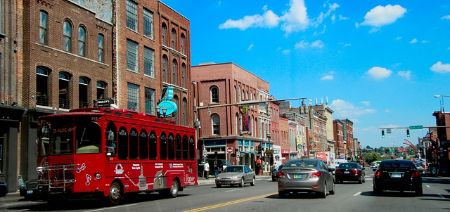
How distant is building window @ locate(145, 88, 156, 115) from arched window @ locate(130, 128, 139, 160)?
24.1m

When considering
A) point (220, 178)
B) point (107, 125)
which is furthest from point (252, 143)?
point (107, 125)

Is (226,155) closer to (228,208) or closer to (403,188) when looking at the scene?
(403,188)

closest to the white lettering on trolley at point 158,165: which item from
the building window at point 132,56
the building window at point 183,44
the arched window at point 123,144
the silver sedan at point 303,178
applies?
the arched window at point 123,144

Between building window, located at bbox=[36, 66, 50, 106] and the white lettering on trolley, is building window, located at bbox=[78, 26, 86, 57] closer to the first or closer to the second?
building window, located at bbox=[36, 66, 50, 106]

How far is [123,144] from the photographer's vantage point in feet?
59.6

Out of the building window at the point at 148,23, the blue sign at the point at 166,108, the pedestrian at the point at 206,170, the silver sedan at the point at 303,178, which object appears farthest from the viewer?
the pedestrian at the point at 206,170

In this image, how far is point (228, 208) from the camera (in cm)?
1577

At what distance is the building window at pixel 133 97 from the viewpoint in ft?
132

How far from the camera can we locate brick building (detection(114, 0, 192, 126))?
39091mm

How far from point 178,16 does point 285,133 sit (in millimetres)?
42726

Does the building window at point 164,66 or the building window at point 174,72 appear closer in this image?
the building window at point 164,66

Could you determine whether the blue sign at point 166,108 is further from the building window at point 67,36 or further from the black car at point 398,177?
the black car at point 398,177

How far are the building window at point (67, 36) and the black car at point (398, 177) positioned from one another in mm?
20637

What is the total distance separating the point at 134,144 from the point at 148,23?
27.0m
